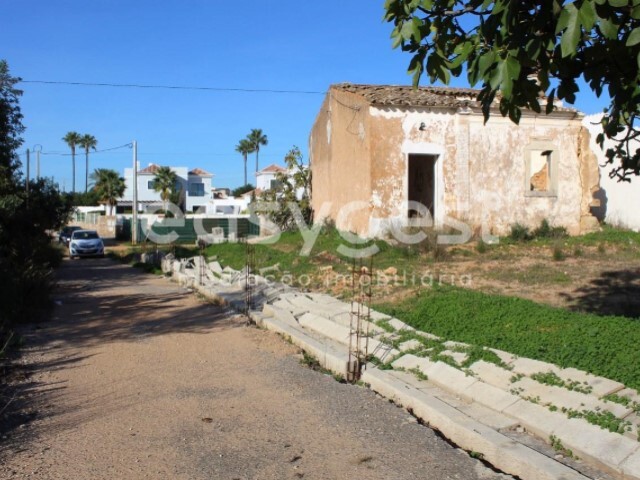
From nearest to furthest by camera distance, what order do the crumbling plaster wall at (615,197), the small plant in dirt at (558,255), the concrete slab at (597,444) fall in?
1. the concrete slab at (597,444)
2. the small plant in dirt at (558,255)
3. the crumbling plaster wall at (615,197)

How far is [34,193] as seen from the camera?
58.6 feet

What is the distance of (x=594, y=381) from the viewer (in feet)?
17.0

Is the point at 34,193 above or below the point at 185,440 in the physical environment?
above

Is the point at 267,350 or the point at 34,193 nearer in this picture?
the point at 267,350

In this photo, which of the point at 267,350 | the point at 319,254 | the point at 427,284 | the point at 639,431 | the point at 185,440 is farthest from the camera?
the point at 319,254

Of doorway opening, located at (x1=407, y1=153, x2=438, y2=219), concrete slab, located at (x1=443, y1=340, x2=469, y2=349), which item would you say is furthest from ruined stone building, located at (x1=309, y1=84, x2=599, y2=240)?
concrete slab, located at (x1=443, y1=340, x2=469, y2=349)

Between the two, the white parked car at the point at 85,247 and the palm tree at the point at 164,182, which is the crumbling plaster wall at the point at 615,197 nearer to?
the white parked car at the point at 85,247

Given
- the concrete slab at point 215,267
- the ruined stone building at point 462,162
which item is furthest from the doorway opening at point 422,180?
the concrete slab at point 215,267

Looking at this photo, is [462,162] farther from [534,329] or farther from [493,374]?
[493,374]

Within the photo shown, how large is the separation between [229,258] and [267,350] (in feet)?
39.0

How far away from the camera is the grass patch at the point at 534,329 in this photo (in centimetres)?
567

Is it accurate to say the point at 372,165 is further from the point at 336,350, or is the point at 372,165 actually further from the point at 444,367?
the point at 444,367

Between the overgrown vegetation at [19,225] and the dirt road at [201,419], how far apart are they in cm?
178

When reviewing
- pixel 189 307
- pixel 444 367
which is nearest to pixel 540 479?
pixel 444 367
